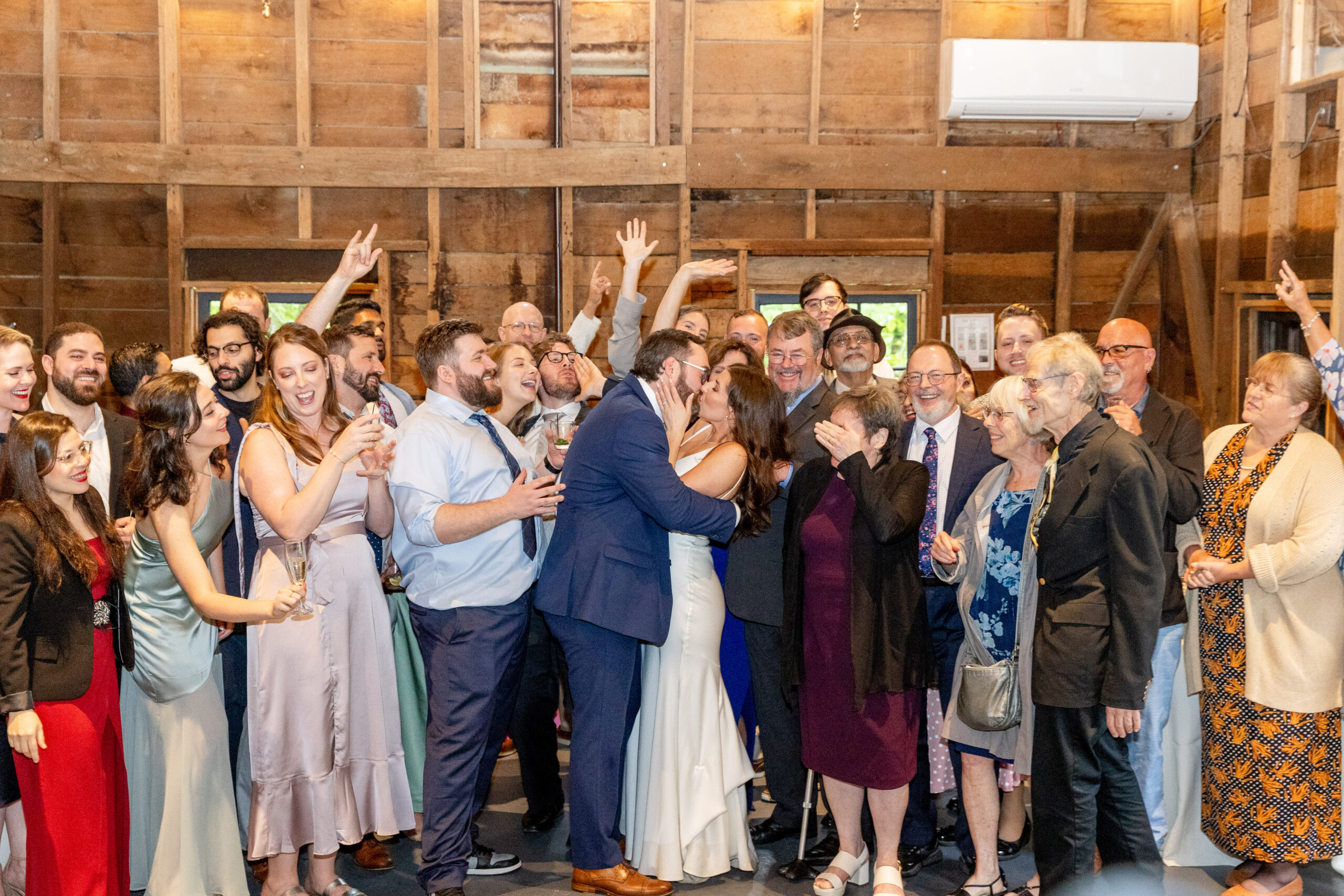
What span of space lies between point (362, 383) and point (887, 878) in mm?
2504

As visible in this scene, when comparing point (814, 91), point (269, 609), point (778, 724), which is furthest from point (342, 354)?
point (814, 91)

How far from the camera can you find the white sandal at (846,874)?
11.8ft

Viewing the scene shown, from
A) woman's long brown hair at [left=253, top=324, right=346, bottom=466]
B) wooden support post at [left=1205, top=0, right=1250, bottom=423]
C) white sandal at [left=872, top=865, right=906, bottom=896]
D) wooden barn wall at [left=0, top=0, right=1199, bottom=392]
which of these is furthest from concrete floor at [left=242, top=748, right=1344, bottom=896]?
wooden barn wall at [left=0, top=0, right=1199, bottom=392]

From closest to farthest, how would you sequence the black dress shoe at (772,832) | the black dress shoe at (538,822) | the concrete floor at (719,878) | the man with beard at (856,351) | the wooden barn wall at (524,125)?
the concrete floor at (719,878), the black dress shoe at (772,832), the black dress shoe at (538,822), the man with beard at (856,351), the wooden barn wall at (524,125)

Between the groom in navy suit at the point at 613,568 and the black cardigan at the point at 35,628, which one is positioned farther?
the groom in navy suit at the point at 613,568

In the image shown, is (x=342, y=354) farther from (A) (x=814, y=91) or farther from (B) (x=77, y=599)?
(A) (x=814, y=91)

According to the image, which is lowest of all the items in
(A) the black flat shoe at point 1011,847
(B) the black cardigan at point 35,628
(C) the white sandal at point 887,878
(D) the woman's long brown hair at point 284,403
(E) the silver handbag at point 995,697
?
(A) the black flat shoe at point 1011,847

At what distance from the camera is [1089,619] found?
10.0 feet

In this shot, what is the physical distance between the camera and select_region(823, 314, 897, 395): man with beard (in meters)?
4.38

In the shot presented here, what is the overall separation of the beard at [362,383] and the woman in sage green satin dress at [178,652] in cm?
76

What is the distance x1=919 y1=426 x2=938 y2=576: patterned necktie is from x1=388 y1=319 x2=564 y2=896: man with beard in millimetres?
1274

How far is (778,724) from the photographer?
3.89m

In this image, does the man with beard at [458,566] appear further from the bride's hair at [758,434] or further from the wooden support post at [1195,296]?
the wooden support post at [1195,296]

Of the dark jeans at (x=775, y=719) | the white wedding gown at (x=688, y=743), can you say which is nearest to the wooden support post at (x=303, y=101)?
the white wedding gown at (x=688, y=743)
